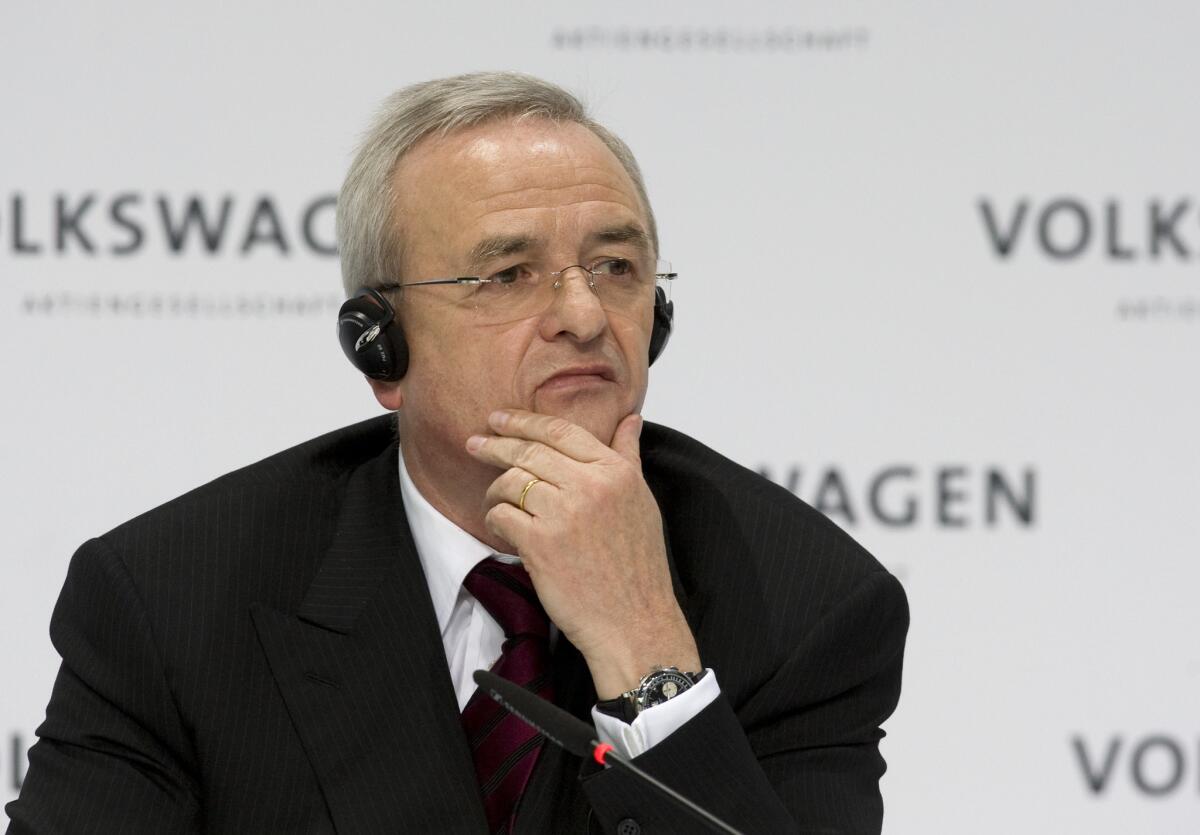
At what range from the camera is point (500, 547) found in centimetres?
239

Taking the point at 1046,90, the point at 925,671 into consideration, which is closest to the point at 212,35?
the point at 1046,90

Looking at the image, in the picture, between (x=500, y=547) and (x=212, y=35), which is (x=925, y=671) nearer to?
(x=500, y=547)

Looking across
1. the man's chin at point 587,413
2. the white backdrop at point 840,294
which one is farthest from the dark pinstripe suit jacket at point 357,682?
the white backdrop at point 840,294

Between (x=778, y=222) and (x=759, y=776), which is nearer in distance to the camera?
(x=759, y=776)

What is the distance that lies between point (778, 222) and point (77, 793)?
1993mm

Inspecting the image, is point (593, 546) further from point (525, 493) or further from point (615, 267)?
point (615, 267)

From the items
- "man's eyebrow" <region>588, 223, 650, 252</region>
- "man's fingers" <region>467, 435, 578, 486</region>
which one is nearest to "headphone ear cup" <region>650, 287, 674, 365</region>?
"man's eyebrow" <region>588, 223, 650, 252</region>

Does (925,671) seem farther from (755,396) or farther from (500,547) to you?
(500,547)

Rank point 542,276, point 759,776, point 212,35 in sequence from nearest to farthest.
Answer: point 759,776 < point 542,276 < point 212,35

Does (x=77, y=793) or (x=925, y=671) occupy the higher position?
(x=77, y=793)

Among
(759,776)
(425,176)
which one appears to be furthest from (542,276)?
(759,776)

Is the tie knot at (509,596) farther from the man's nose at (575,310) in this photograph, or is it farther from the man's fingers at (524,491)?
the man's nose at (575,310)

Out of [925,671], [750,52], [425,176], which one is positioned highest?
[750,52]

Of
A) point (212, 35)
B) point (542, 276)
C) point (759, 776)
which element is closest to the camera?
point (759, 776)
